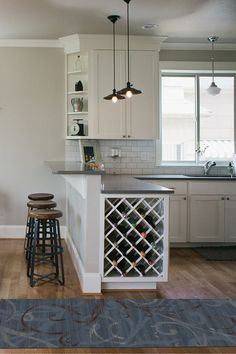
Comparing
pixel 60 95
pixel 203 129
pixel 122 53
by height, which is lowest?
pixel 203 129

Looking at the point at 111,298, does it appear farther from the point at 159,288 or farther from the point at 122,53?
the point at 122,53

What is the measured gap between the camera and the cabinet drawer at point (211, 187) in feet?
18.6

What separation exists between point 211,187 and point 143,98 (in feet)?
4.71

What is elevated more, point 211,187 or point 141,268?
point 211,187

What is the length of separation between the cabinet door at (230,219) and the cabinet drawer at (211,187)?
0.11m

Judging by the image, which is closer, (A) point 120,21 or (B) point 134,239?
(B) point 134,239

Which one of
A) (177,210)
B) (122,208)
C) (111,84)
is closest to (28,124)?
(111,84)

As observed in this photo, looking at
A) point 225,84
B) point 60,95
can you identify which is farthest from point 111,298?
point 225,84

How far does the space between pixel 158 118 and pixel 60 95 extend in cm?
136

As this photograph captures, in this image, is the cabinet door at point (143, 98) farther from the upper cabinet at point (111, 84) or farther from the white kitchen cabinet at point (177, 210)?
the white kitchen cabinet at point (177, 210)

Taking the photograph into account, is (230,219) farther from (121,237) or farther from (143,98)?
(121,237)

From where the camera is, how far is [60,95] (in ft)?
20.1

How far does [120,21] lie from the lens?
5.12 meters

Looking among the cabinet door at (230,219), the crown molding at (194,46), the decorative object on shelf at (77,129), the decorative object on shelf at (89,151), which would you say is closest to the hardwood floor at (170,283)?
the cabinet door at (230,219)
